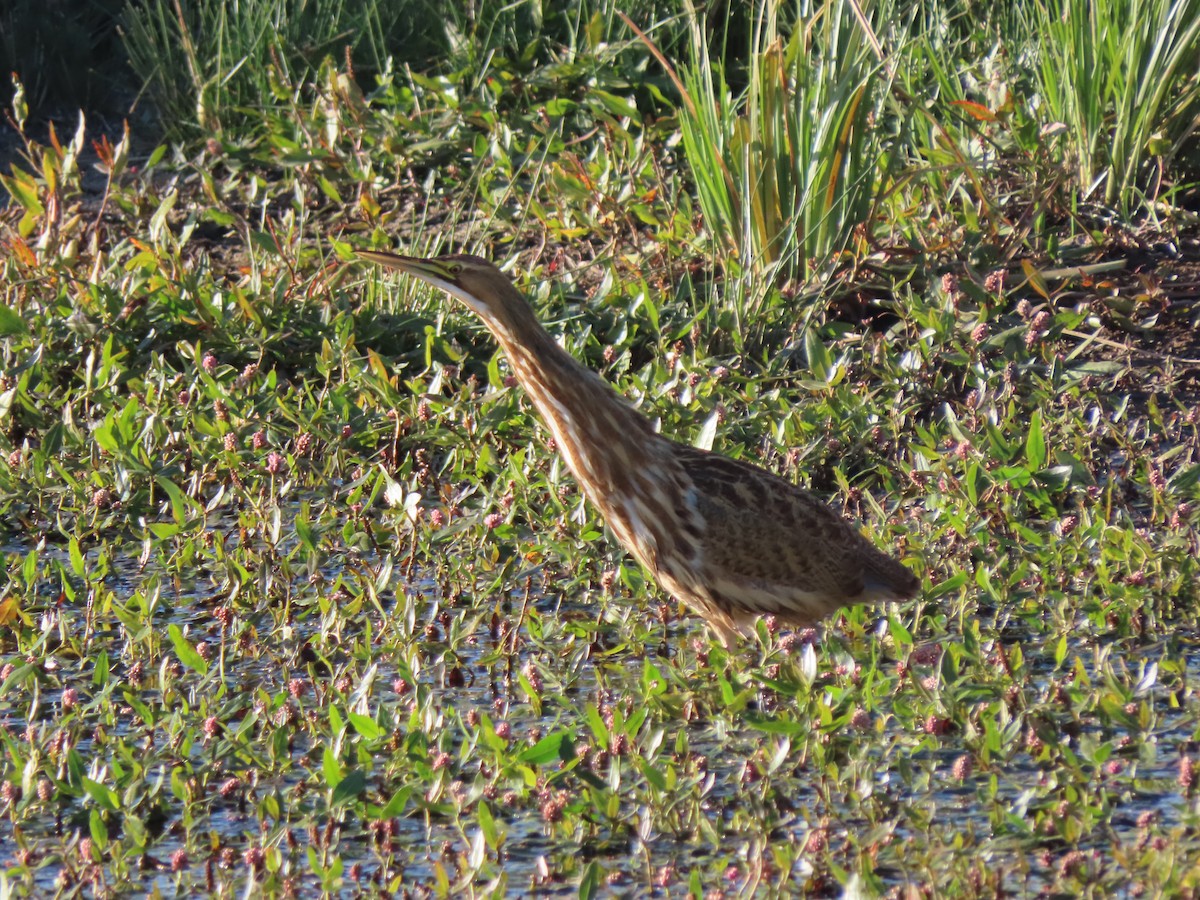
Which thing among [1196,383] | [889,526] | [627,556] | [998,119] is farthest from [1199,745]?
[998,119]

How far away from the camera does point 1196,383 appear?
5.02 metres

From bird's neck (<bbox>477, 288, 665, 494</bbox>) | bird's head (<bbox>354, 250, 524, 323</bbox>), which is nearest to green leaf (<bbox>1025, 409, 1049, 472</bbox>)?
bird's neck (<bbox>477, 288, 665, 494</bbox>)

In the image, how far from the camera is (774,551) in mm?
4008

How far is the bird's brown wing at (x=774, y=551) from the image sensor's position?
3980mm

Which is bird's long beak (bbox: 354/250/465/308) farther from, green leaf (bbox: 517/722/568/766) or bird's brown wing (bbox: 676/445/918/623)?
green leaf (bbox: 517/722/568/766)

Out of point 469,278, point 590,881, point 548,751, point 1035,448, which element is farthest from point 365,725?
point 1035,448

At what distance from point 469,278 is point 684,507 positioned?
2.27 feet

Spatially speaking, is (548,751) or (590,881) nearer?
(590,881)

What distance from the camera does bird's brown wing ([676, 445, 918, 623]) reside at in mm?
3980

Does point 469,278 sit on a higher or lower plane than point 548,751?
higher

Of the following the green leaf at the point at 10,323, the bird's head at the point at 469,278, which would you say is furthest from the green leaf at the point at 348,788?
the green leaf at the point at 10,323

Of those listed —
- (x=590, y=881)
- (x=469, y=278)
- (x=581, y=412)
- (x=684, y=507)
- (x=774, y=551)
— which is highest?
(x=469, y=278)

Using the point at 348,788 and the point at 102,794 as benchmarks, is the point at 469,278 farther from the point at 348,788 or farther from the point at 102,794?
the point at 102,794

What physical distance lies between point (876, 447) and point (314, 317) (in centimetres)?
183
